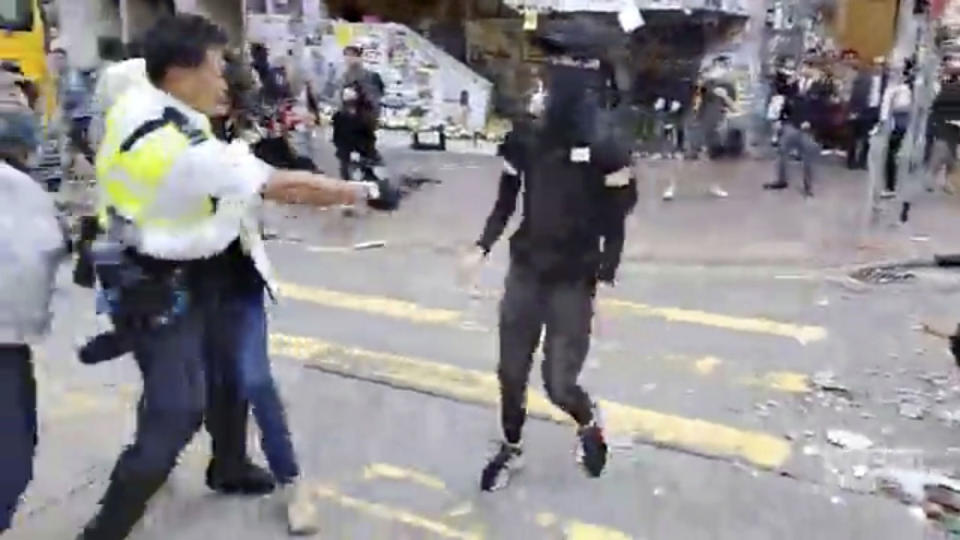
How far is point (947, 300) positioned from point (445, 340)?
3.51 metres

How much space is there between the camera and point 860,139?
16.1m

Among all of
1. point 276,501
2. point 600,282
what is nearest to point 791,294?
point 600,282

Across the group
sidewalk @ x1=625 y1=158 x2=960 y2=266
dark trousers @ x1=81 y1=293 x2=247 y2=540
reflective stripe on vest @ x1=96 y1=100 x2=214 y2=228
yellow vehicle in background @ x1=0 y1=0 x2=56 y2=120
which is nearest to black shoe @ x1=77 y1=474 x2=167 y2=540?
dark trousers @ x1=81 y1=293 x2=247 y2=540

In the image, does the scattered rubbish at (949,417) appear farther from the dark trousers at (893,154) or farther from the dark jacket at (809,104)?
the dark jacket at (809,104)

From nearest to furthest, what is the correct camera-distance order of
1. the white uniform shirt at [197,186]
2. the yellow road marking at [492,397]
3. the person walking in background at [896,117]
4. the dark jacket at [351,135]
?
the white uniform shirt at [197,186], the yellow road marking at [492,397], the person walking in background at [896,117], the dark jacket at [351,135]

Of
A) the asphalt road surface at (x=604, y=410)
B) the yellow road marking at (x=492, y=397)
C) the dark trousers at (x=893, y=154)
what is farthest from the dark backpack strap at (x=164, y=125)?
the dark trousers at (x=893, y=154)

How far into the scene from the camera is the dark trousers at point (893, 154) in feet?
42.1

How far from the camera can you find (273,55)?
18.7m

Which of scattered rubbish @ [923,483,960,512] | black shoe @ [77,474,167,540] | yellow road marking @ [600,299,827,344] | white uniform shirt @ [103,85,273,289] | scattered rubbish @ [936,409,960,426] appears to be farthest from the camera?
yellow road marking @ [600,299,827,344]

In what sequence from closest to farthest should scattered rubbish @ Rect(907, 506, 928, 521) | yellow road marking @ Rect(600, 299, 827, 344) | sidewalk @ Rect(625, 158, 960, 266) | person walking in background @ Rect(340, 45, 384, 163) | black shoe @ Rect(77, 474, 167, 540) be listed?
black shoe @ Rect(77, 474, 167, 540), scattered rubbish @ Rect(907, 506, 928, 521), yellow road marking @ Rect(600, 299, 827, 344), sidewalk @ Rect(625, 158, 960, 266), person walking in background @ Rect(340, 45, 384, 163)

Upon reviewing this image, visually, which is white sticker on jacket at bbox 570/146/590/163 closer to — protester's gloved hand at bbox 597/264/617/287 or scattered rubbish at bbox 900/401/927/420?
Result: protester's gloved hand at bbox 597/264/617/287

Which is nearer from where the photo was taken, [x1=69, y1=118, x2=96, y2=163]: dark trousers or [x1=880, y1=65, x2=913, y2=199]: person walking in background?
[x1=69, y1=118, x2=96, y2=163]: dark trousers

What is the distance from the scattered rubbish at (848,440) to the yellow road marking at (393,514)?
181 centimetres

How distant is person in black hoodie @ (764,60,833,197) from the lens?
46.6 ft
